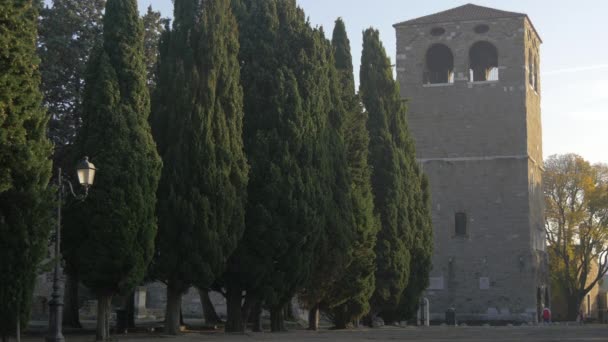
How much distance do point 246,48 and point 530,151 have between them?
23788mm

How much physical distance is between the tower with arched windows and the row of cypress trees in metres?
13.9

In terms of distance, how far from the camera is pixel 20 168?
15258 millimetres

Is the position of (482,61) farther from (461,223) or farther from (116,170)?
(116,170)

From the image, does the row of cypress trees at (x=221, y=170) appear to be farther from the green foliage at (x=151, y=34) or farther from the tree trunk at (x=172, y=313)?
the green foliage at (x=151, y=34)

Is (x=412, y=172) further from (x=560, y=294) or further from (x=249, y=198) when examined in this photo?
(x=560, y=294)

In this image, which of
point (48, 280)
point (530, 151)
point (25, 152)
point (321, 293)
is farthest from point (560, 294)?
point (25, 152)

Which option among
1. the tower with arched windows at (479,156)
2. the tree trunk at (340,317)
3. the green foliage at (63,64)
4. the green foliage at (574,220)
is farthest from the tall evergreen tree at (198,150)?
the green foliage at (574,220)

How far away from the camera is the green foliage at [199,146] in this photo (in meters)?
21.2

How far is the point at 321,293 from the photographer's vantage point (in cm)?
2633

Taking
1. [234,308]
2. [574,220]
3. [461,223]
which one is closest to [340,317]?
[234,308]

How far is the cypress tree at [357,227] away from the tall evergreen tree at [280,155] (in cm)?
183

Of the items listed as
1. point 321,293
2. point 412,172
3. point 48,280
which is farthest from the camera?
point 48,280

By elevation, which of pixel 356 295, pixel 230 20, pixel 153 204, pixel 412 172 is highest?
pixel 230 20

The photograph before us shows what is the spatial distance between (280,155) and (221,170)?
2.40 m
